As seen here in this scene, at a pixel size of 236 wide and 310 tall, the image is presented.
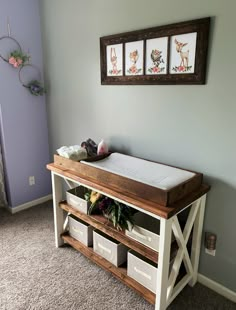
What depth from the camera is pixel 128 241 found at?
5.27 ft

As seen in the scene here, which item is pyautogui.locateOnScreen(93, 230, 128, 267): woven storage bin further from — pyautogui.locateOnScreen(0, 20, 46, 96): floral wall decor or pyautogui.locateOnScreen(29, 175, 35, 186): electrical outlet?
pyautogui.locateOnScreen(0, 20, 46, 96): floral wall decor

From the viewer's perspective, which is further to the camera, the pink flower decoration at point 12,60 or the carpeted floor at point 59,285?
the pink flower decoration at point 12,60

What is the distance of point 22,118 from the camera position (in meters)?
2.60

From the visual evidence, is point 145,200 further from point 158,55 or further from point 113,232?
point 158,55

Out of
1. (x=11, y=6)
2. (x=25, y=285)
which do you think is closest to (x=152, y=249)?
(x=25, y=285)

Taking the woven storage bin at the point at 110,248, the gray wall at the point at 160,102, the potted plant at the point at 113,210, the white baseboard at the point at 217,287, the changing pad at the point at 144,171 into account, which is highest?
the gray wall at the point at 160,102

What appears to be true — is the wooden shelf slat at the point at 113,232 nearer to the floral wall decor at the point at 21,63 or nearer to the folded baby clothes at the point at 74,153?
the folded baby clothes at the point at 74,153

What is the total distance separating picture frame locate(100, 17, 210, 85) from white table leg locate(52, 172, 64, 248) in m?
0.90

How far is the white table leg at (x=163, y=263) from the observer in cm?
133

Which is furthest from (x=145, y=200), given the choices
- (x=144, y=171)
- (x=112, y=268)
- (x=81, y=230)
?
(x=81, y=230)

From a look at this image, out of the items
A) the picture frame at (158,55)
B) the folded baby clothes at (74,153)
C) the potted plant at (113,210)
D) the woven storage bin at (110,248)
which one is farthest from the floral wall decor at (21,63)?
the woven storage bin at (110,248)

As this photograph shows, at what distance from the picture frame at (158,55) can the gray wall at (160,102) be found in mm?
48

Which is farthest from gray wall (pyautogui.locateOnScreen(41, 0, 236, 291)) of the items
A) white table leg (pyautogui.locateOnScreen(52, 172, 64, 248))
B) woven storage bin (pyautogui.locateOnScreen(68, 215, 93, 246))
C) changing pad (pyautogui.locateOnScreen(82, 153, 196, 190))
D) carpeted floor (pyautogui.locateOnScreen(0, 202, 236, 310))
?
woven storage bin (pyautogui.locateOnScreen(68, 215, 93, 246))

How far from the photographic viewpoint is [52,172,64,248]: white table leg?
6.70 feet
